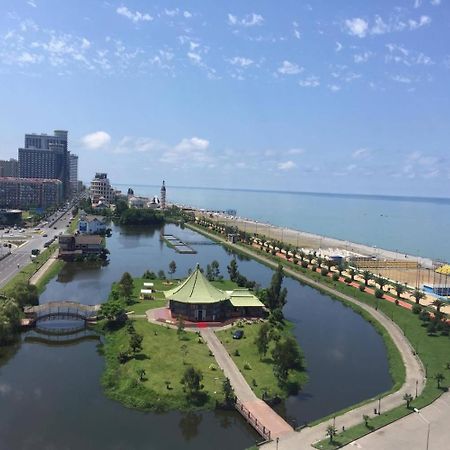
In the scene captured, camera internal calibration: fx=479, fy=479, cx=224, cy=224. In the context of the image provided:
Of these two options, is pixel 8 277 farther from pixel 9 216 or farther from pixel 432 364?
pixel 9 216

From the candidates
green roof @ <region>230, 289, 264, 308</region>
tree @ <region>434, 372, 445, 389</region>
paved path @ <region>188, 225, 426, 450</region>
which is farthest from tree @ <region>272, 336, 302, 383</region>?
green roof @ <region>230, 289, 264, 308</region>

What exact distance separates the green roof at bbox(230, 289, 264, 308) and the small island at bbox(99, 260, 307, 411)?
0.37 ft

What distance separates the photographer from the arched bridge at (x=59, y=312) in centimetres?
4975

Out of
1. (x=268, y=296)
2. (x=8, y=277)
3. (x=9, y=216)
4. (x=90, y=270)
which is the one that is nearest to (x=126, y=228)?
(x=9, y=216)

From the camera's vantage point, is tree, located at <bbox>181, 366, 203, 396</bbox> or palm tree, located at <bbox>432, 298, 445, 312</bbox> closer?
tree, located at <bbox>181, 366, 203, 396</bbox>

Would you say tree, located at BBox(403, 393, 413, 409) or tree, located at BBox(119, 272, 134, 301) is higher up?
tree, located at BBox(119, 272, 134, 301)

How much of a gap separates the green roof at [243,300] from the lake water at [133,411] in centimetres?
519

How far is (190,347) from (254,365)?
6361mm

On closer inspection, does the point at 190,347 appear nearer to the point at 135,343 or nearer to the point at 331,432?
the point at 135,343

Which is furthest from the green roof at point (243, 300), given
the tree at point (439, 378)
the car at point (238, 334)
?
the tree at point (439, 378)

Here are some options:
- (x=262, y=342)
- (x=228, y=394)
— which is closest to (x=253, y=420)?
(x=228, y=394)

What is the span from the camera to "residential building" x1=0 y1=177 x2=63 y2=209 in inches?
7303

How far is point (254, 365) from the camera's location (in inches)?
1549

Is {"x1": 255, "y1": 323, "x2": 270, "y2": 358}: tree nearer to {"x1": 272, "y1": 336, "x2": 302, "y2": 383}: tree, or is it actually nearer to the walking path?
{"x1": 272, "y1": 336, "x2": 302, "y2": 383}: tree
